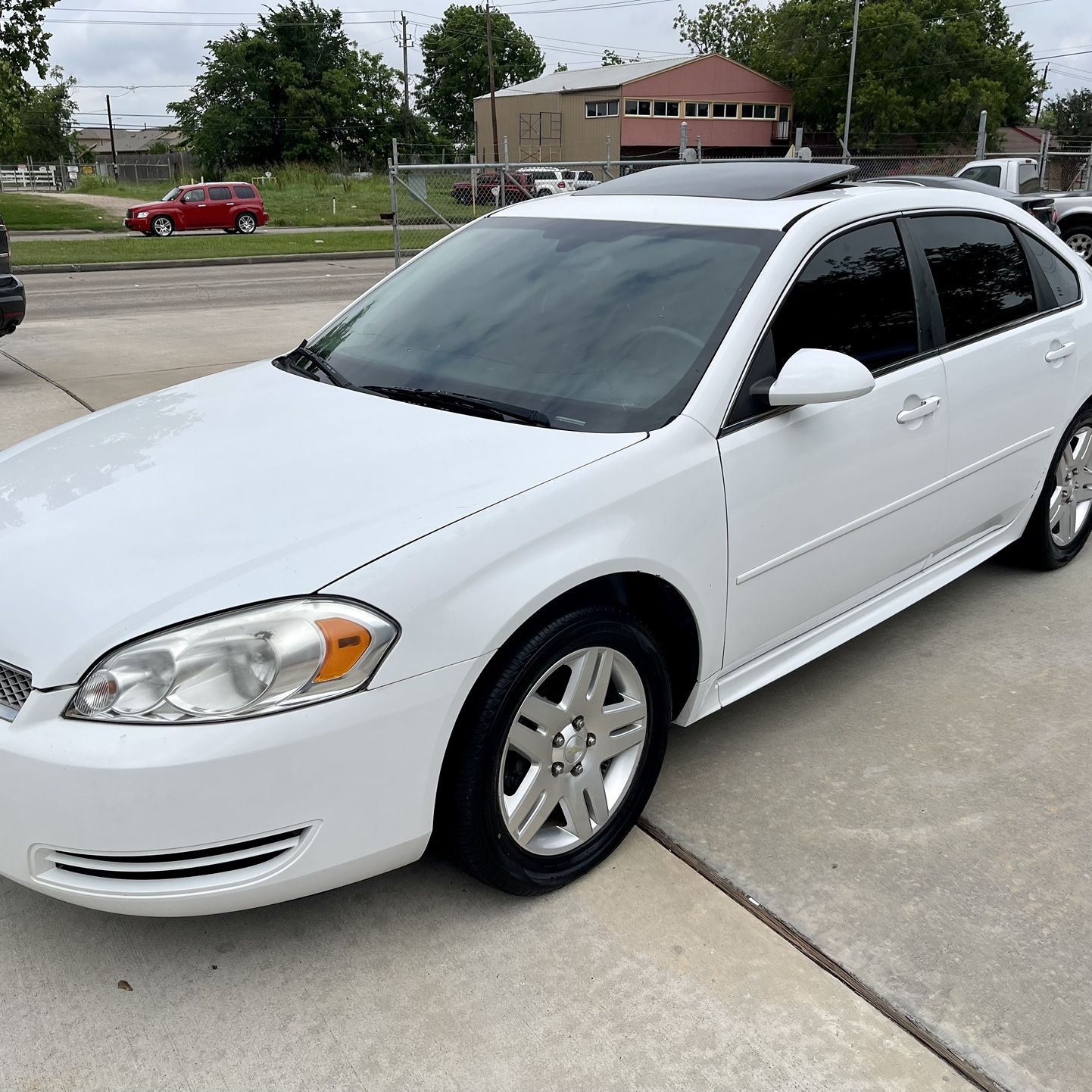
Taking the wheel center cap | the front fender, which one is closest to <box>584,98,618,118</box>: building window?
the front fender

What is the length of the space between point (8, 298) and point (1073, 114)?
Result: 92.7 meters

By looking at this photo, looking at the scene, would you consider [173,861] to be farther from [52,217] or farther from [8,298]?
[52,217]

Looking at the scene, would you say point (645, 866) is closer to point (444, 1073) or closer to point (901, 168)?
point (444, 1073)

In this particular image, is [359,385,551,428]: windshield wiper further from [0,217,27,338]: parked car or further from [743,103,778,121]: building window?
[743,103,778,121]: building window

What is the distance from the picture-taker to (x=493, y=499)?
2.40 metres

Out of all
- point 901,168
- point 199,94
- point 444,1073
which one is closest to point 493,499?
point 444,1073

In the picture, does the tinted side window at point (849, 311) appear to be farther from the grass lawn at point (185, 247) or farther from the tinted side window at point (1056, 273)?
the grass lawn at point (185, 247)

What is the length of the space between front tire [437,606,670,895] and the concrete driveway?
153 mm

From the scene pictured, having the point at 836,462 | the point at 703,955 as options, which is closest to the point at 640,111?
the point at 836,462

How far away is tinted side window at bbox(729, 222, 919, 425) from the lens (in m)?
2.96

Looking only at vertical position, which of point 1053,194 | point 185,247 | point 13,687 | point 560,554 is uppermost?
point 1053,194

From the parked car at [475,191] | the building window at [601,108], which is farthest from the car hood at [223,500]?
the building window at [601,108]

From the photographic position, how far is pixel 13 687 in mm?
2158

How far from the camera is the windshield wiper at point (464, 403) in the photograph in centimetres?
285
